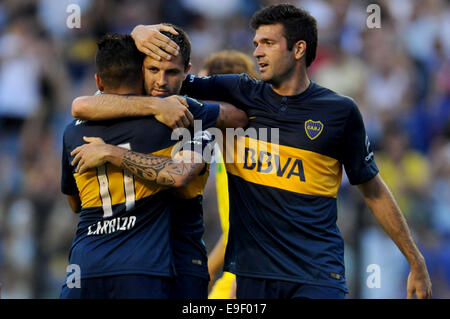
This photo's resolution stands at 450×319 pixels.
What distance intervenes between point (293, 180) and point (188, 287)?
0.95m

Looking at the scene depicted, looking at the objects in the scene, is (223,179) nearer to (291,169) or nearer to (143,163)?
(291,169)

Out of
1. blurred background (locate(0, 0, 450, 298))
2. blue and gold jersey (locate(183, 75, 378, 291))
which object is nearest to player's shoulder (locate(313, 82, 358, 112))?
blue and gold jersey (locate(183, 75, 378, 291))

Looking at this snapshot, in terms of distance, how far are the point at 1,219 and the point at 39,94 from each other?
175cm

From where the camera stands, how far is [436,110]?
9.88 m

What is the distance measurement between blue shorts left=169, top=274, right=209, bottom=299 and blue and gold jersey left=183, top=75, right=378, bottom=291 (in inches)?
12.4

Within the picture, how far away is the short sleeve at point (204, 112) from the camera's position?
451cm

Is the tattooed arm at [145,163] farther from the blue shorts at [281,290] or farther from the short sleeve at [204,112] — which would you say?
the blue shorts at [281,290]

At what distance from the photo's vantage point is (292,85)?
4.84m

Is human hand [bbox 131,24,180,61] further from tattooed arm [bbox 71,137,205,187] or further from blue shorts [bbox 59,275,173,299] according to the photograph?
blue shorts [bbox 59,275,173,299]

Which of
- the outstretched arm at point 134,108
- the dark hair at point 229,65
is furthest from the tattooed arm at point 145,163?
the dark hair at point 229,65

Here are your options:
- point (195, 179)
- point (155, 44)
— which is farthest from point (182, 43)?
point (195, 179)

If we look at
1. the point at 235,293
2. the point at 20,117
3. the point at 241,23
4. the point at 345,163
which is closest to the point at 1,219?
the point at 20,117

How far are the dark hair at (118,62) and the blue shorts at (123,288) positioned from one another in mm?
1176
